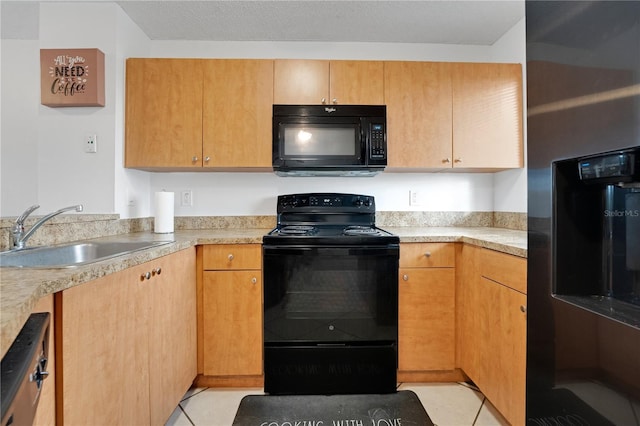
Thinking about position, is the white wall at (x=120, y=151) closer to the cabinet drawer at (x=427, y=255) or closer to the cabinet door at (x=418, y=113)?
the cabinet door at (x=418, y=113)

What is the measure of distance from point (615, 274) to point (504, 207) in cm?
180

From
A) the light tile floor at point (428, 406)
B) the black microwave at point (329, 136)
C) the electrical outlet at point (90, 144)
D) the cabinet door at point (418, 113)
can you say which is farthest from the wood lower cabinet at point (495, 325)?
the electrical outlet at point (90, 144)

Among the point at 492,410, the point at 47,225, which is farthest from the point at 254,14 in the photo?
the point at 492,410

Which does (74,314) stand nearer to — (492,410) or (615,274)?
(615,274)

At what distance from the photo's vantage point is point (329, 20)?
220 centimetres

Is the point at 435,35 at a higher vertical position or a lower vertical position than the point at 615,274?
higher

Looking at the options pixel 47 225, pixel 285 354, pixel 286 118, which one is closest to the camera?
pixel 47 225

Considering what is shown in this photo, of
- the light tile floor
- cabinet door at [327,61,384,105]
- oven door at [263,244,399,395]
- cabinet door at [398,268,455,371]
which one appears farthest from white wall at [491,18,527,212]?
the light tile floor

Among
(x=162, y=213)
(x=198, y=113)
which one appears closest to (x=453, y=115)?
(x=198, y=113)

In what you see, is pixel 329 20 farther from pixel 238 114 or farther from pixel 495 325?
pixel 495 325

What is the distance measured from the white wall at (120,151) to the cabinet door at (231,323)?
69 cm

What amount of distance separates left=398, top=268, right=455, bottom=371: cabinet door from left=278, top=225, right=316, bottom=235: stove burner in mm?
611

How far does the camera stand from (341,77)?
2.16 m

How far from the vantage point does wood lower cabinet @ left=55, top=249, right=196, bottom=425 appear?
0.90 meters
